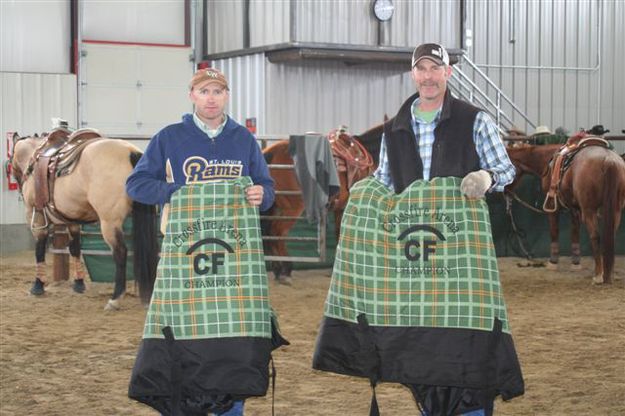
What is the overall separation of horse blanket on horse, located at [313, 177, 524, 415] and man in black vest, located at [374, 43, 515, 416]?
9cm

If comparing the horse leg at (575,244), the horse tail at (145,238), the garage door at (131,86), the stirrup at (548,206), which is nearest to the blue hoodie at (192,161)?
the horse tail at (145,238)

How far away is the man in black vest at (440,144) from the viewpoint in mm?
3672

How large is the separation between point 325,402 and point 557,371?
1.62 metres

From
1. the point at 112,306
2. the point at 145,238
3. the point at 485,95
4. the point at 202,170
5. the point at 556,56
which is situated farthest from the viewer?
the point at 556,56

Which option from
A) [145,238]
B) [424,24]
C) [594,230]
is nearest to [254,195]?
[145,238]

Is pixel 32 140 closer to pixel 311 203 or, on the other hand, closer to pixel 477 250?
pixel 311 203

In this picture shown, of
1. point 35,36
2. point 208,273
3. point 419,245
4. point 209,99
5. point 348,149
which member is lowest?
point 208,273

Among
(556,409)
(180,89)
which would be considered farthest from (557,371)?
(180,89)

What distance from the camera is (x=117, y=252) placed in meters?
9.34

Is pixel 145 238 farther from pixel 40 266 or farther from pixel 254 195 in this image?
pixel 254 195

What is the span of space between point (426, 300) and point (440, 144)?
56cm

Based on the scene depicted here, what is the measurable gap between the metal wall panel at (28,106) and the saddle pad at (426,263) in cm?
1216

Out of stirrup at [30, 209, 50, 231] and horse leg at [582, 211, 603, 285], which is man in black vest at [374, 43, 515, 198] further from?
horse leg at [582, 211, 603, 285]

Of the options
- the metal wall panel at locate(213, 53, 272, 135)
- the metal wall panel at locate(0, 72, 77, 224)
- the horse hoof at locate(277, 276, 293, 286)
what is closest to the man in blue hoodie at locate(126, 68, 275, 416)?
the horse hoof at locate(277, 276, 293, 286)
